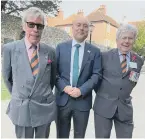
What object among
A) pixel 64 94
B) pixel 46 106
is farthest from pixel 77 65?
pixel 46 106

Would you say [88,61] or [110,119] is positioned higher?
[88,61]

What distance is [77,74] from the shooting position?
8.86ft

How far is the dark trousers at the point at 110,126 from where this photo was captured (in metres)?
2.71

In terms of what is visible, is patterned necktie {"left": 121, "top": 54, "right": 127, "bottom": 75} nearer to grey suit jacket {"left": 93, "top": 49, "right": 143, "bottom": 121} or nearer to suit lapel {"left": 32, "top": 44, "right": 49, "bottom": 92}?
grey suit jacket {"left": 93, "top": 49, "right": 143, "bottom": 121}

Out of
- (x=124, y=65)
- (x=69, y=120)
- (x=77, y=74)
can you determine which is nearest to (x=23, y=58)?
(x=77, y=74)

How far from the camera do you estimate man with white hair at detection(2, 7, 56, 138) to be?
2330mm

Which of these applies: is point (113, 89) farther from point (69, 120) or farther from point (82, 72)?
point (69, 120)

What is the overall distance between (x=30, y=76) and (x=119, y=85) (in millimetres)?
918

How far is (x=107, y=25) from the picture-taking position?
17.5m

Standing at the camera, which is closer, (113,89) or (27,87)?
(27,87)

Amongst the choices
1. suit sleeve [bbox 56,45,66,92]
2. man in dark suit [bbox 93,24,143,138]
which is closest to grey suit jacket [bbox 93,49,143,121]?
man in dark suit [bbox 93,24,143,138]

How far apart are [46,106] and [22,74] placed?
383 millimetres

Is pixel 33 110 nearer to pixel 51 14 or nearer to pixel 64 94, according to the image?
pixel 64 94

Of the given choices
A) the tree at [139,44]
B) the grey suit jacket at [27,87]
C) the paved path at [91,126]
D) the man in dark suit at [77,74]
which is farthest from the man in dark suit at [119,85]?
the paved path at [91,126]
